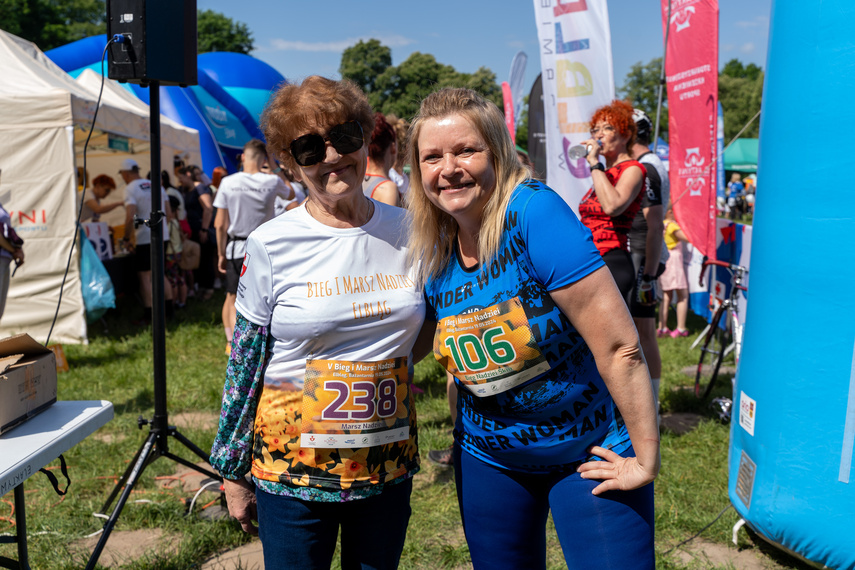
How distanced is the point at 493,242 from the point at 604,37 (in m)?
4.75

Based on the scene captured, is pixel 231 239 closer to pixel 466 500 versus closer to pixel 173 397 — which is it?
pixel 173 397

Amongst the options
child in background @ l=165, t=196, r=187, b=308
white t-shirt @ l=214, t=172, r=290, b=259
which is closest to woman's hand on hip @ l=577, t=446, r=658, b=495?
white t-shirt @ l=214, t=172, r=290, b=259

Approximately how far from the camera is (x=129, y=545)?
2.93 metres

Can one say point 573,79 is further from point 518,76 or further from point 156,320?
point 518,76

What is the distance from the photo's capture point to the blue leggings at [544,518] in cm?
146

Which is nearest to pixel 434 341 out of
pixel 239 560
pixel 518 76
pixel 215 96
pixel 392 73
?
pixel 239 560

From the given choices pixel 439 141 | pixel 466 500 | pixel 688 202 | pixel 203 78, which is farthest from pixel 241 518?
pixel 203 78

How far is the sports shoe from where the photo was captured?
3.61 metres

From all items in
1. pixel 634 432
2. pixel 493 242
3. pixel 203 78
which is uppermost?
pixel 203 78

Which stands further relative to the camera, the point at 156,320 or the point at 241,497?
the point at 156,320

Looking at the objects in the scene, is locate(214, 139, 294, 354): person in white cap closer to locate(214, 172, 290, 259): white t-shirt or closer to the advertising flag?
locate(214, 172, 290, 259): white t-shirt

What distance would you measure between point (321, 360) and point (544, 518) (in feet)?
2.33

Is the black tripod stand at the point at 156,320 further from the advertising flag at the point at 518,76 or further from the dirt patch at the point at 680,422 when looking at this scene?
the advertising flag at the point at 518,76

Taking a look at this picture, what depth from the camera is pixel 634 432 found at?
146 cm
